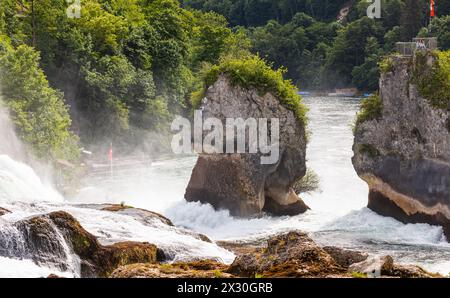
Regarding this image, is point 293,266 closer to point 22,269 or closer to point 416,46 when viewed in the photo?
point 22,269

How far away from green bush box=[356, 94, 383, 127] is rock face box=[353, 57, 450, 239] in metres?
0.24

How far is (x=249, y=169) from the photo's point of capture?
144 ft

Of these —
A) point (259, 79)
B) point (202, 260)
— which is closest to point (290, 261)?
point (202, 260)

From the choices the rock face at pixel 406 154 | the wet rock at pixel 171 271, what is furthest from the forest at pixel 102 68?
the wet rock at pixel 171 271

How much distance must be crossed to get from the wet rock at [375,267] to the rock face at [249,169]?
27.2 metres

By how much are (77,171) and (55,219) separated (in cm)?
3428

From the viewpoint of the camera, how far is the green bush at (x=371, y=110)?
4406 centimetres

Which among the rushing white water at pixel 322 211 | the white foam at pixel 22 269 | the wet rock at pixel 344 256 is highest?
the wet rock at pixel 344 256

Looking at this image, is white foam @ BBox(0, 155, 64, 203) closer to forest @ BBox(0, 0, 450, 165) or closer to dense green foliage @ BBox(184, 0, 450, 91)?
forest @ BBox(0, 0, 450, 165)

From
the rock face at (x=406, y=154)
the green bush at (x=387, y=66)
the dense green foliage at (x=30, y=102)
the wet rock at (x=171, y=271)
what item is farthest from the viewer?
the dense green foliage at (x=30, y=102)

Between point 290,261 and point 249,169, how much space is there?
27114 millimetres

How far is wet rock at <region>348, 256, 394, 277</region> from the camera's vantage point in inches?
622

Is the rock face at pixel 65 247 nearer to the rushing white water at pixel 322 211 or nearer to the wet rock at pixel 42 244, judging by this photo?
the wet rock at pixel 42 244

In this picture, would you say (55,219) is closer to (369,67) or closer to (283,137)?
(283,137)
